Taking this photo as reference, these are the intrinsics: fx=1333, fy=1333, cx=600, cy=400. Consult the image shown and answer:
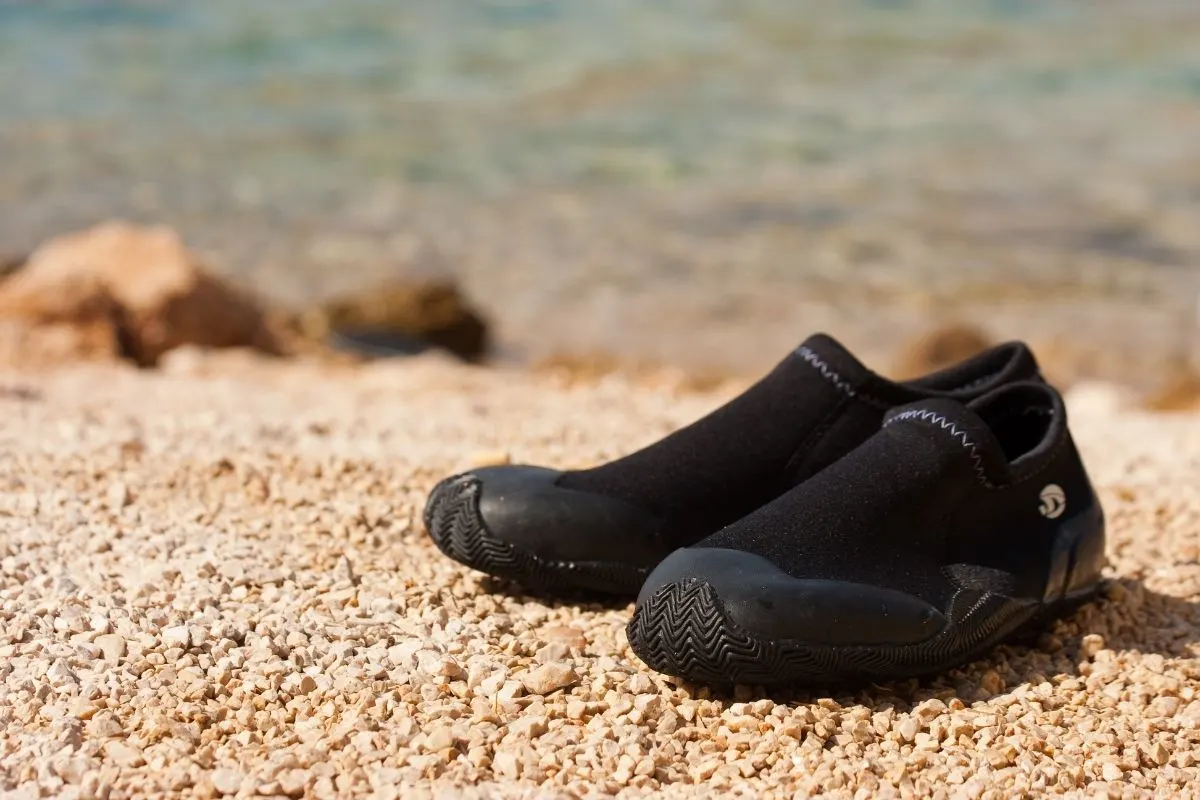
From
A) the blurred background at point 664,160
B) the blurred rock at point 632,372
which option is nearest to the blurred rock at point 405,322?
the blurred background at point 664,160

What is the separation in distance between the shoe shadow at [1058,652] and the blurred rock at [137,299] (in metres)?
4.98

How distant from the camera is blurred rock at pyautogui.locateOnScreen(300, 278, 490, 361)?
8.28 metres

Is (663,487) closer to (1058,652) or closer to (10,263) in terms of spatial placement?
(1058,652)

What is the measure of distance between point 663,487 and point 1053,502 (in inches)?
29.2

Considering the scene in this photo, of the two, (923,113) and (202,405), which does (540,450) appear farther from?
(923,113)

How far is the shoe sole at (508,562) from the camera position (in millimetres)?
2576

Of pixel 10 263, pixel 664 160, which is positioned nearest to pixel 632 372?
pixel 10 263

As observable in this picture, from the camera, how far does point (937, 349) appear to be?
7.43 meters

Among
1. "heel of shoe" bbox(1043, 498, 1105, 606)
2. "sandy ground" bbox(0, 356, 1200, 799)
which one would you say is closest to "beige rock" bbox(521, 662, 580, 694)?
"sandy ground" bbox(0, 356, 1200, 799)

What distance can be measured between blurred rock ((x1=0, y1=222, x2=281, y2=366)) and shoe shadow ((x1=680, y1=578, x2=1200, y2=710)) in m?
4.98

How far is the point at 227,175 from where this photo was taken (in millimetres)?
11500

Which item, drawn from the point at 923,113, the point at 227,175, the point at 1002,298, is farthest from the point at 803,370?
the point at 923,113

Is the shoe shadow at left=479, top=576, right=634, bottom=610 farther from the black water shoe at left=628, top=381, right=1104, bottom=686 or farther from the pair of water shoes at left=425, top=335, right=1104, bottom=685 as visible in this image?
the black water shoe at left=628, top=381, right=1104, bottom=686

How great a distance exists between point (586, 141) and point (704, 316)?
405 centimetres
